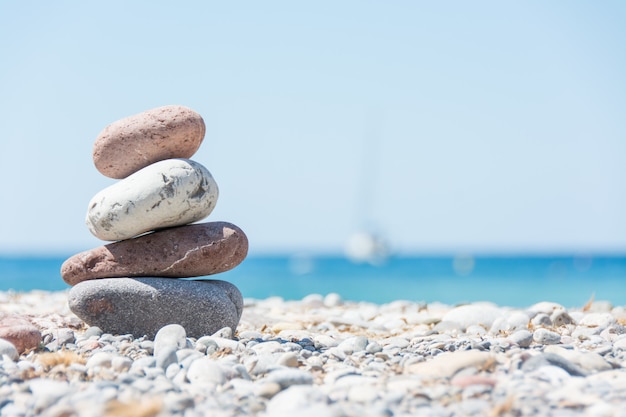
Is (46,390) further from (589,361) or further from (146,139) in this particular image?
(589,361)

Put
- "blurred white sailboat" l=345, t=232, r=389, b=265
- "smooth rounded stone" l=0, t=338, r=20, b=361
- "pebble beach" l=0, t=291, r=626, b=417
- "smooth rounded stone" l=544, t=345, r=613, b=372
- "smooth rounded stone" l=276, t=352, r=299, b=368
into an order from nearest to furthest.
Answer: "pebble beach" l=0, t=291, r=626, b=417 < "smooth rounded stone" l=544, t=345, r=613, b=372 < "smooth rounded stone" l=276, t=352, r=299, b=368 < "smooth rounded stone" l=0, t=338, r=20, b=361 < "blurred white sailboat" l=345, t=232, r=389, b=265

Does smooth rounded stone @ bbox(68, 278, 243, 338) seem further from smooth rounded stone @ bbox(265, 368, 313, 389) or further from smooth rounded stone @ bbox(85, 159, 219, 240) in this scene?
smooth rounded stone @ bbox(265, 368, 313, 389)

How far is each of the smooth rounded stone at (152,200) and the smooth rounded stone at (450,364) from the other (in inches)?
106

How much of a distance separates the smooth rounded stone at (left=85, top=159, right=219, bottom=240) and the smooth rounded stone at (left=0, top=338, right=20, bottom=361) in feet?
4.93

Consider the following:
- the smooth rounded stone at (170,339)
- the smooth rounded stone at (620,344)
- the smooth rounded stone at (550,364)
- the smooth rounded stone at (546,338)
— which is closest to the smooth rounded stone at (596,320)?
the smooth rounded stone at (620,344)

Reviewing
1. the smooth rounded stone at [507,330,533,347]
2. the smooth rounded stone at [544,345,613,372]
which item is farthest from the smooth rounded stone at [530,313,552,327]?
the smooth rounded stone at [544,345,613,372]

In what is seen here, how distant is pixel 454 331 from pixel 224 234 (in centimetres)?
261

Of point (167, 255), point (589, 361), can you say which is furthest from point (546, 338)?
point (167, 255)

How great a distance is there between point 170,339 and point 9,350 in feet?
3.77

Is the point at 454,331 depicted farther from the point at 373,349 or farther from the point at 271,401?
the point at 271,401

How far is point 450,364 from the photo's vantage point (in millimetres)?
4477

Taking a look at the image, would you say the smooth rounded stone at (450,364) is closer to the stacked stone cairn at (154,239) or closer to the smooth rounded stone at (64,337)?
the stacked stone cairn at (154,239)

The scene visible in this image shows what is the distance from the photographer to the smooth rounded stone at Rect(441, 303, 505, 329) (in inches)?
305

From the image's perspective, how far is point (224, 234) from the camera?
6531mm
